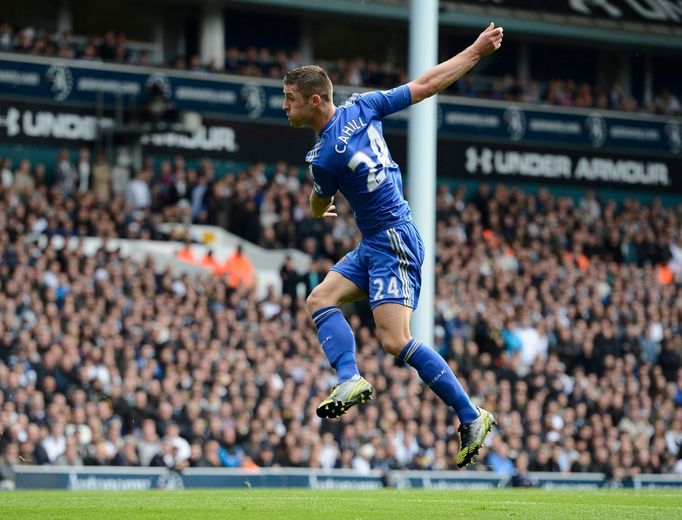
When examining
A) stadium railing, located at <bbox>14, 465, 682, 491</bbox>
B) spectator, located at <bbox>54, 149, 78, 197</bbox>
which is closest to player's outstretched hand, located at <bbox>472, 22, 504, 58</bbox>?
stadium railing, located at <bbox>14, 465, 682, 491</bbox>

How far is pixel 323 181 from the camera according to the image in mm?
8516

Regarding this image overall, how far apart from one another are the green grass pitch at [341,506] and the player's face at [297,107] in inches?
96.9

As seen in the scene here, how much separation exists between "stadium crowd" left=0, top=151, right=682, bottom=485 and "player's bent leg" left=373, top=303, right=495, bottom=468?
315 inches

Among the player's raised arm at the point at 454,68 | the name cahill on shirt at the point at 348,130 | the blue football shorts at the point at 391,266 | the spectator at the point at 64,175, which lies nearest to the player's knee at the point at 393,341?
the blue football shorts at the point at 391,266

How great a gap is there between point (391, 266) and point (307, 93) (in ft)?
3.98

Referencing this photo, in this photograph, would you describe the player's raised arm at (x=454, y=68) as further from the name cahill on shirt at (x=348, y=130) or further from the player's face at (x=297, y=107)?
the player's face at (x=297, y=107)

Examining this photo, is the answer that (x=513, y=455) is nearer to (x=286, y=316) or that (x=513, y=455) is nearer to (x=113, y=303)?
(x=286, y=316)

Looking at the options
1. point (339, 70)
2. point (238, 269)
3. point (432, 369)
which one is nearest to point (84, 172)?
point (238, 269)

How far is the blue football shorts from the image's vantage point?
28.0 feet

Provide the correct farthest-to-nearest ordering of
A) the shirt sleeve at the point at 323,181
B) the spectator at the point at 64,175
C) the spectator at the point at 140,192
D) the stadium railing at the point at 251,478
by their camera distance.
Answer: the spectator at the point at 140,192 < the spectator at the point at 64,175 < the stadium railing at the point at 251,478 < the shirt sleeve at the point at 323,181

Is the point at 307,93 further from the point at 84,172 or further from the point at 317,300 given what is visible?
the point at 84,172

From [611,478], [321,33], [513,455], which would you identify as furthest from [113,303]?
[321,33]

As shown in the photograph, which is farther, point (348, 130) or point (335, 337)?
point (335, 337)

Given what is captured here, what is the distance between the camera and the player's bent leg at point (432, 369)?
8539 millimetres
